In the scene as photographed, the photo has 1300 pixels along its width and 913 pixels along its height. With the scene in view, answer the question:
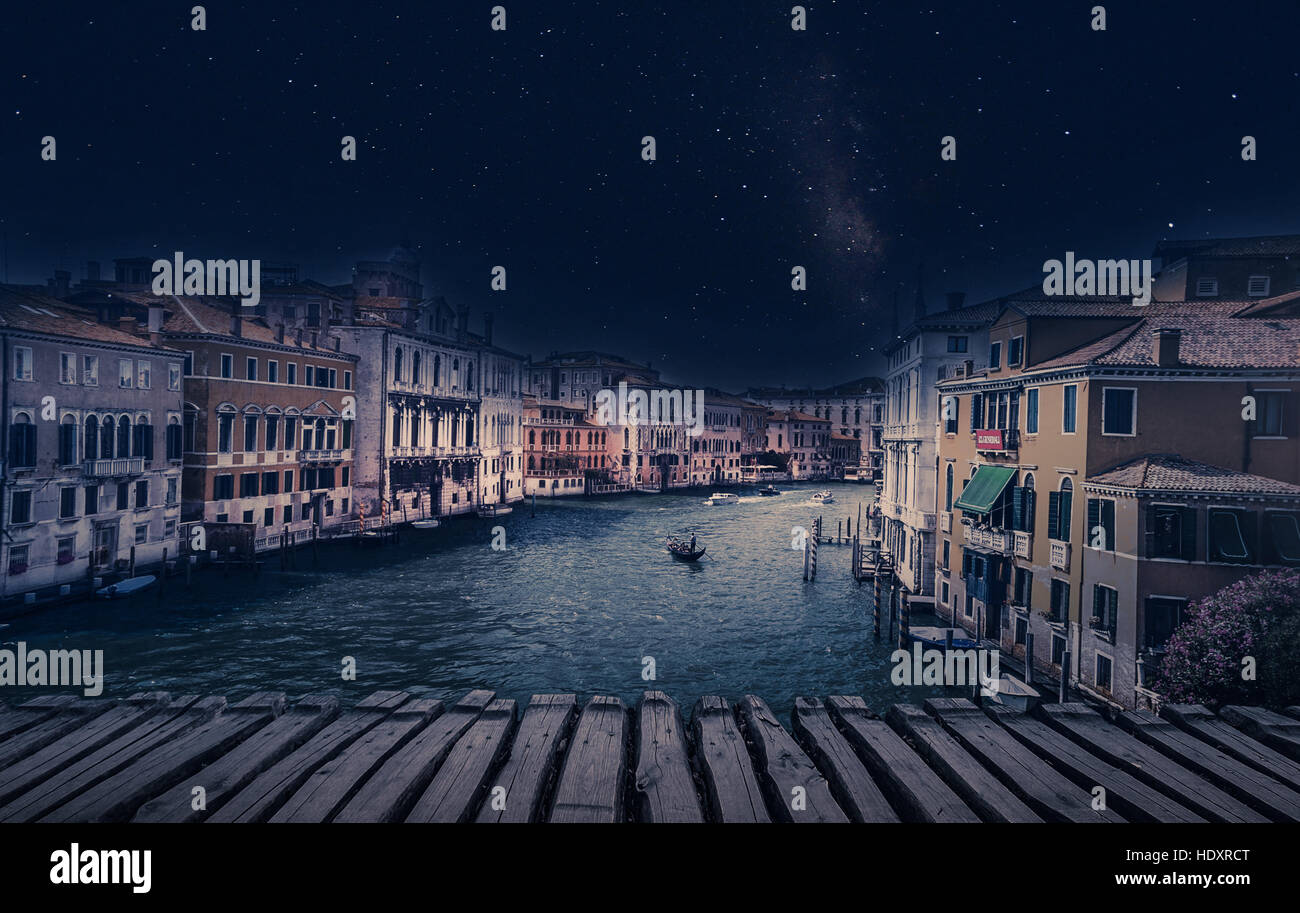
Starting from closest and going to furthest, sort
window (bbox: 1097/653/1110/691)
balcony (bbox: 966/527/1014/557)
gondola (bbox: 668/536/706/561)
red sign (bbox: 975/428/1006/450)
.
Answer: window (bbox: 1097/653/1110/691) → balcony (bbox: 966/527/1014/557) → red sign (bbox: 975/428/1006/450) → gondola (bbox: 668/536/706/561)

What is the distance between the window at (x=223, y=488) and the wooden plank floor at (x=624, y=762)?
1481 inches

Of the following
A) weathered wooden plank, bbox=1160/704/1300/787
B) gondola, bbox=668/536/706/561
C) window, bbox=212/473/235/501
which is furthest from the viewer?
gondola, bbox=668/536/706/561

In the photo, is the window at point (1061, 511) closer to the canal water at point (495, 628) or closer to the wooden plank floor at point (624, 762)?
the canal water at point (495, 628)

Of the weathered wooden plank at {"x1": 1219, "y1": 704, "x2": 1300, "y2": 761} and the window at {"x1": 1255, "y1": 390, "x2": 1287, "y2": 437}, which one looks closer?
the weathered wooden plank at {"x1": 1219, "y1": 704, "x2": 1300, "y2": 761}

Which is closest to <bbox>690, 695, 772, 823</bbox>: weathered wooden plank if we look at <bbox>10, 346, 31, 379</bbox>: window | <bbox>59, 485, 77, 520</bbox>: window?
<bbox>10, 346, 31, 379</bbox>: window

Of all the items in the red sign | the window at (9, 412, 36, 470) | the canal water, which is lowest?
the canal water

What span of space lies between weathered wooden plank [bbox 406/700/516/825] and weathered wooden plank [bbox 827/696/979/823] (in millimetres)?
1502

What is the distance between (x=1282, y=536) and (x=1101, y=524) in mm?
3813

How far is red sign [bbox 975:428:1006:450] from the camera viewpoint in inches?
822

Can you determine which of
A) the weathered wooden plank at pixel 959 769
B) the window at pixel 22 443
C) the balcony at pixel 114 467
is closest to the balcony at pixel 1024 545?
the weathered wooden plank at pixel 959 769

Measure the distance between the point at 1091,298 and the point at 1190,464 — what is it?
9.40 metres

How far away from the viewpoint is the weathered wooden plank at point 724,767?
250 centimetres

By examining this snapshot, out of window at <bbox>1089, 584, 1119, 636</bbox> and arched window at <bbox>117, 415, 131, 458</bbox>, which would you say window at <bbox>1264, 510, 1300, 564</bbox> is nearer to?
window at <bbox>1089, 584, 1119, 636</bbox>

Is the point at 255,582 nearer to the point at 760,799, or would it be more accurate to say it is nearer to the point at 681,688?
the point at 681,688
